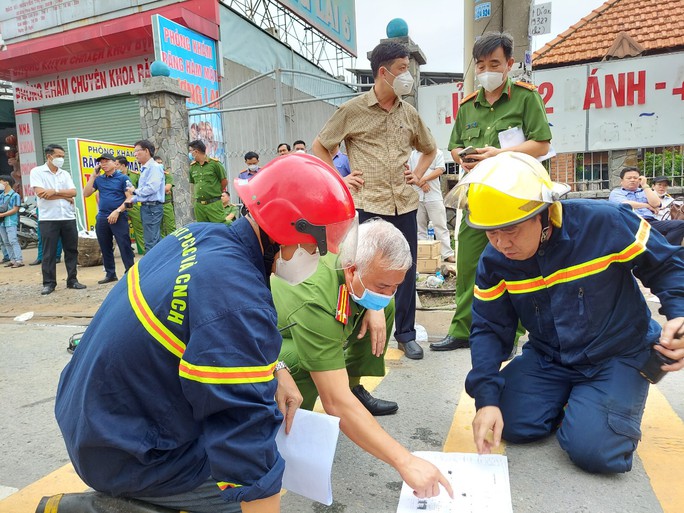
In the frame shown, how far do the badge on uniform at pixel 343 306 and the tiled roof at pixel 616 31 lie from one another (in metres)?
11.8

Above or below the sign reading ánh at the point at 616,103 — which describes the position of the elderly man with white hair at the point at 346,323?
below

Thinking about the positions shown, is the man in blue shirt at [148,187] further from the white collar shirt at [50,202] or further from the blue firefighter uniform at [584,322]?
the blue firefighter uniform at [584,322]

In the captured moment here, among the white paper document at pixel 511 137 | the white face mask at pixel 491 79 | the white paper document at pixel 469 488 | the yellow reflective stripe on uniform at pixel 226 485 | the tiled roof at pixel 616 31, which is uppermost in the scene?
the tiled roof at pixel 616 31

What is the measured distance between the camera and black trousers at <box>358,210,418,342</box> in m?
3.60

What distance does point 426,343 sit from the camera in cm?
401

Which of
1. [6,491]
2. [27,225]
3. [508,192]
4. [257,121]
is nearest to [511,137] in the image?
[508,192]

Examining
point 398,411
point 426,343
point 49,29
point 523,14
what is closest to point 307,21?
point 49,29

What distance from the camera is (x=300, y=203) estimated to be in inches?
54.6

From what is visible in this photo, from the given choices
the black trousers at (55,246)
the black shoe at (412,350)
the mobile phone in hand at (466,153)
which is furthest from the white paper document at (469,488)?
the black trousers at (55,246)

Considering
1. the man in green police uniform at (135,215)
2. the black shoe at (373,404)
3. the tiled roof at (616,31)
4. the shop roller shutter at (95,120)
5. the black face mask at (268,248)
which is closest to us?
the black face mask at (268,248)

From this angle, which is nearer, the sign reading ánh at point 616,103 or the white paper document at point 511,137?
the white paper document at point 511,137

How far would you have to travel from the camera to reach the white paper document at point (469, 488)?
1.76 metres

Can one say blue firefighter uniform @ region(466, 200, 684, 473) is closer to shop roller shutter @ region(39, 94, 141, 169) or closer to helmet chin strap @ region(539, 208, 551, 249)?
helmet chin strap @ region(539, 208, 551, 249)

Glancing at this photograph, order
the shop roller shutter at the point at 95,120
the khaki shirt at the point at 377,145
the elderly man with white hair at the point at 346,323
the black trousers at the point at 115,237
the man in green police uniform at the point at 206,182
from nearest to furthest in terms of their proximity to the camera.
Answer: the elderly man with white hair at the point at 346,323, the khaki shirt at the point at 377,145, the black trousers at the point at 115,237, the man in green police uniform at the point at 206,182, the shop roller shutter at the point at 95,120
